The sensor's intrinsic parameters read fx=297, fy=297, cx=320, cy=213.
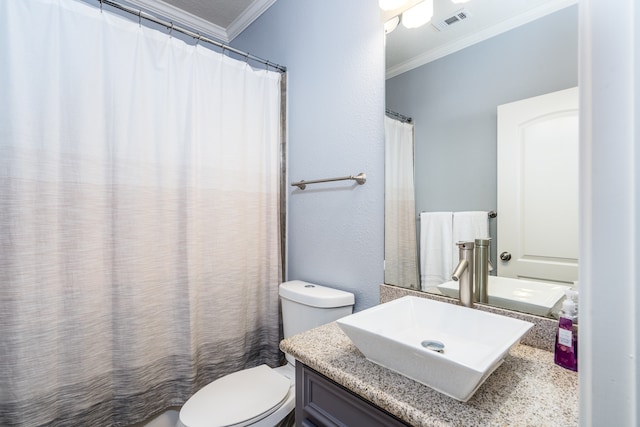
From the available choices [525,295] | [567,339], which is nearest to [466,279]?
[525,295]

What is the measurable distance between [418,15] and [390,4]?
120 mm

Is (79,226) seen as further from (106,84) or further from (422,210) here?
(422,210)

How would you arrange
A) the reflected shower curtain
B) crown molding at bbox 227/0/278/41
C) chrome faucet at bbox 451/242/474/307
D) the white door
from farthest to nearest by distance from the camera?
1. crown molding at bbox 227/0/278/41
2. the reflected shower curtain
3. chrome faucet at bbox 451/242/474/307
4. the white door

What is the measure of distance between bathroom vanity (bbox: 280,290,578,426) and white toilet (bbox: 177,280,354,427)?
30cm

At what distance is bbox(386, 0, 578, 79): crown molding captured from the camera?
92 centimetres

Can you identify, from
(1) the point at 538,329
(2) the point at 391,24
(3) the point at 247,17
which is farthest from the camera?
(3) the point at 247,17

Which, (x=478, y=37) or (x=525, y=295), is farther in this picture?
(x=478, y=37)

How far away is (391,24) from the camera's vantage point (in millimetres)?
1247

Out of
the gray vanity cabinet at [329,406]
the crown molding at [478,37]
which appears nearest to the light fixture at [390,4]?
the crown molding at [478,37]

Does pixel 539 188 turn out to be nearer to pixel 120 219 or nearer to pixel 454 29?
pixel 454 29

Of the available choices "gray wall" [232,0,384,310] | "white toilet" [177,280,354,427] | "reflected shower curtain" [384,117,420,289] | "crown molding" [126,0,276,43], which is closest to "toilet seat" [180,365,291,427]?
"white toilet" [177,280,354,427]

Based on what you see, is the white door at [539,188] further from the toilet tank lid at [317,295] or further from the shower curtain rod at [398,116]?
the toilet tank lid at [317,295]

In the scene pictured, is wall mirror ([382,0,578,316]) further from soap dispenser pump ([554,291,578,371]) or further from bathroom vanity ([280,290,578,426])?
bathroom vanity ([280,290,578,426])

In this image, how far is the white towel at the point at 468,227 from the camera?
105 centimetres
